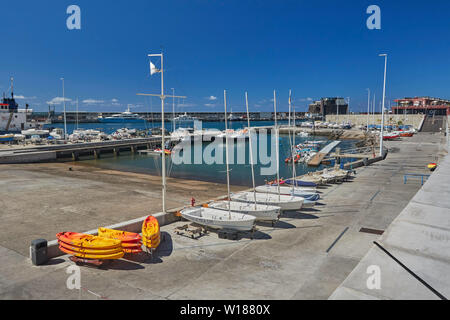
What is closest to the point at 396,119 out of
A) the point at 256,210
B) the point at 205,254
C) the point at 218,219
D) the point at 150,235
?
the point at 256,210

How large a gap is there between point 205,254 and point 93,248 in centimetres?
478

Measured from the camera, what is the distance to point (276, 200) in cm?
2091

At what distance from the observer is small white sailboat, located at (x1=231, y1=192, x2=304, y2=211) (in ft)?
65.7

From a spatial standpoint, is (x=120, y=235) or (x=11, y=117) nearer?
(x=120, y=235)

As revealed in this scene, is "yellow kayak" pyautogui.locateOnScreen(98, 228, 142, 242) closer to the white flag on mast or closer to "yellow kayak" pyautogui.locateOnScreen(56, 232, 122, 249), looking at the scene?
"yellow kayak" pyautogui.locateOnScreen(56, 232, 122, 249)

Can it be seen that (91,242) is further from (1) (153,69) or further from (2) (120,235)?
(1) (153,69)

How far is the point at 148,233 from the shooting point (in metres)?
13.7

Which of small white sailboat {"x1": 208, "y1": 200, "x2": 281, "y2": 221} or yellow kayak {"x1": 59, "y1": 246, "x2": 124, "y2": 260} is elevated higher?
small white sailboat {"x1": 208, "y1": 200, "x2": 281, "y2": 221}

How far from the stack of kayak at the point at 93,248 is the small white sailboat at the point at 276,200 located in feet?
33.0

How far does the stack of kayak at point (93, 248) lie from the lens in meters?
12.1

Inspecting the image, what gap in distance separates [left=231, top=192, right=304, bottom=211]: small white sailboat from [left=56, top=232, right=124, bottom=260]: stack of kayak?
33.0ft

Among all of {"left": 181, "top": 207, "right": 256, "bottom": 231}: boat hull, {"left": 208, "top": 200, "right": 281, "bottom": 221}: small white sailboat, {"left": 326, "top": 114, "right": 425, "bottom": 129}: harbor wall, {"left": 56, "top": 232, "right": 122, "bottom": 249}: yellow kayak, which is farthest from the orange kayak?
{"left": 326, "top": 114, "right": 425, "bottom": 129}: harbor wall

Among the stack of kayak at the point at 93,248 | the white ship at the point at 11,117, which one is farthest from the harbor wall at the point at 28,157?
the stack of kayak at the point at 93,248
